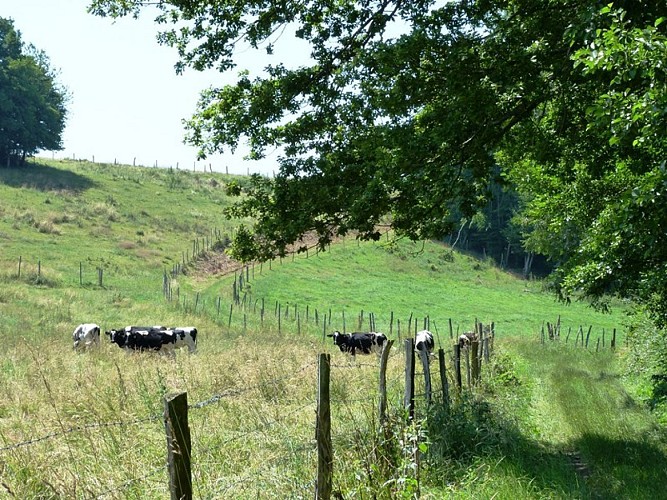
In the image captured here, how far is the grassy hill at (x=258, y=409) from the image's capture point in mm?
6188

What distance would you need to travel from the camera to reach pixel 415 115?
11258 mm

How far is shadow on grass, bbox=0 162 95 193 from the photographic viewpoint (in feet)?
209

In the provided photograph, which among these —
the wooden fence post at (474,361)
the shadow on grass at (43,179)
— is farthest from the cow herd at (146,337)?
the shadow on grass at (43,179)

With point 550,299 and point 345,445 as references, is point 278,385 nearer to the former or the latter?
point 345,445

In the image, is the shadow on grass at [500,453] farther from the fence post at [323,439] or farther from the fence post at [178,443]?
the fence post at [178,443]

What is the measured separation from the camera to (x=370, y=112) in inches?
467

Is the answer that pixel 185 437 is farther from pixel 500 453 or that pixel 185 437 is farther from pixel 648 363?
pixel 648 363

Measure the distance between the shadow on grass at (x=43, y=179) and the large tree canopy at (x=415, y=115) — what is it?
184 ft

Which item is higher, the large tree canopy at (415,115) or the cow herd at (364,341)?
the large tree canopy at (415,115)

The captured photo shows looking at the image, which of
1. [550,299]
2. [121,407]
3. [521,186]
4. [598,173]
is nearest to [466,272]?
[550,299]

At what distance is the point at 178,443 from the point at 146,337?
2007cm

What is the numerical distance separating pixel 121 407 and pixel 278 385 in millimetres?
2456

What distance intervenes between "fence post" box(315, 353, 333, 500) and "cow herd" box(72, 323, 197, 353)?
17441 mm

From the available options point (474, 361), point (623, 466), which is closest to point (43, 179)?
point (474, 361)
